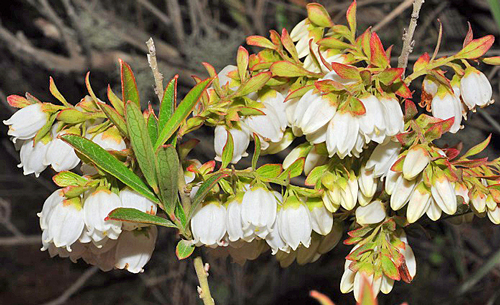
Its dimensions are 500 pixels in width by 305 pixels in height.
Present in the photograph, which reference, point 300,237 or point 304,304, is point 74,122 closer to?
point 300,237

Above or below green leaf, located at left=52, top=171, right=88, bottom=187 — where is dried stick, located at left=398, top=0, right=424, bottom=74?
above

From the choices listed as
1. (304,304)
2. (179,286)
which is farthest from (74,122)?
(304,304)

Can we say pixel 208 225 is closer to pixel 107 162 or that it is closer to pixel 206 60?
pixel 107 162

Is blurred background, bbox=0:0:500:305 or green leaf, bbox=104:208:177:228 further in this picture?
blurred background, bbox=0:0:500:305

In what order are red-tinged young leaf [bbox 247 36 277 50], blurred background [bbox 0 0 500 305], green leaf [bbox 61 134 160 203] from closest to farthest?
green leaf [bbox 61 134 160 203], red-tinged young leaf [bbox 247 36 277 50], blurred background [bbox 0 0 500 305]

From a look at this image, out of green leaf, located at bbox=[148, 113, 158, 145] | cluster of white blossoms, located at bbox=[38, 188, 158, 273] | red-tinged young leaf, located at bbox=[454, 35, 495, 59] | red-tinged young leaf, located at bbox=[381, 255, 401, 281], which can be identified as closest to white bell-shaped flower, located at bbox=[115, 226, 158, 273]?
cluster of white blossoms, located at bbox=[38, 188, 158, 273]

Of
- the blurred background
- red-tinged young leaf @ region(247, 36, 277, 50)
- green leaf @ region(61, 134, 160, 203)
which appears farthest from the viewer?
the blurred background

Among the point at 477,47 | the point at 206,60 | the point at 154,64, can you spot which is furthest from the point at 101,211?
the point at 206,60

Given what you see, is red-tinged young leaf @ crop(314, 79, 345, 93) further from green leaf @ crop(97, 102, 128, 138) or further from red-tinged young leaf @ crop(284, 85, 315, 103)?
green leaf @ crop(97, 102, 128, 138)
